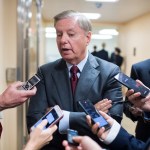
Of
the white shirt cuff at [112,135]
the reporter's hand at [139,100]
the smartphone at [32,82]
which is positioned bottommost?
the white shirt cuff at [112,135]

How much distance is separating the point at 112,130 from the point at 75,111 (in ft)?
1.27

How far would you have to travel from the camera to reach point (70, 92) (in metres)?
1.56

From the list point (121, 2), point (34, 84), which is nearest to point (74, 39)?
point (34, 84)

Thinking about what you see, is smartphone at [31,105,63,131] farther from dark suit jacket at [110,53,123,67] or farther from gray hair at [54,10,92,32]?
dark suit jacket at [110,53,123,67]

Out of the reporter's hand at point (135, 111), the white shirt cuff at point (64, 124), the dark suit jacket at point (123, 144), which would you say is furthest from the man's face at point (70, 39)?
the dark suit jacket at point (123, 144)

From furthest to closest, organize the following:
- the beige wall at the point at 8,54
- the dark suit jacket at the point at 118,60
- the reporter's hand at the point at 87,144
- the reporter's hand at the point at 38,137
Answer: the dark suit jacket at the point at 118,60, the beige wall at the point at 8,54, the reporter's hand at the point at 38,137, the reporter's hand at the point at 87,144

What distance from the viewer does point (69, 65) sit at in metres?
1.67

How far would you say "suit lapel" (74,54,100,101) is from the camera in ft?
5.11

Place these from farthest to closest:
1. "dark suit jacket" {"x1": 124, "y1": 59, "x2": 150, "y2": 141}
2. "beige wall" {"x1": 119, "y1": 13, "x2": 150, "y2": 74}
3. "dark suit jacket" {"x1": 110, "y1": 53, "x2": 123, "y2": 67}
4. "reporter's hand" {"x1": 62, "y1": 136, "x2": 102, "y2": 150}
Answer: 1. "dark suit jacket" {"x1": 110, "y1": 53, "x2": 123, "y2": 67}
2. "beige wall" {"x1": 119, "y1": 13, "x2": 150, "y2": 74}
3. "dark suit jacket" {"x1": 124, "y1": 59, "x2": 150, "y2": 141}
4. "reporter's hand" {"x1": 62, "y1": 136, "x2": 102, "y2": 150}

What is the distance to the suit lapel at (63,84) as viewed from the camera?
156 centimetres

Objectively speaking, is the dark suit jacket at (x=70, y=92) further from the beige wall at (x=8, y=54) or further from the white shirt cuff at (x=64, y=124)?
the beige wall at (x=8, y=54)

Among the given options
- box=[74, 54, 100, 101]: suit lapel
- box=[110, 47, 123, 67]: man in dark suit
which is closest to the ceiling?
box=[110, 47, 123, 67]: man in dark suit

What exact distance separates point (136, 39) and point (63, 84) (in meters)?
6.88

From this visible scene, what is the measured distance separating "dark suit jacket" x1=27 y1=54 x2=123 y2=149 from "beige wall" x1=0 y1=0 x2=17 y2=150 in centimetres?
87
